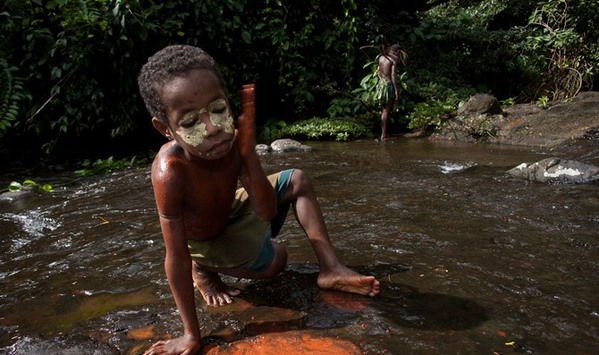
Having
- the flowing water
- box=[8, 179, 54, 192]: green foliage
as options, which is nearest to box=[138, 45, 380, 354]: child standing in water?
the flowing water

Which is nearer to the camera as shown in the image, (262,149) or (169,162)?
(169,162)

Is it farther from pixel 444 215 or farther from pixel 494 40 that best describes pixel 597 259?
pixel 494 40

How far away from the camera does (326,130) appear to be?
8.59 m

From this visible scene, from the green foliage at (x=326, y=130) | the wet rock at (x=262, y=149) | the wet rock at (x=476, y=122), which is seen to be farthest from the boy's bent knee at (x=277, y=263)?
the wet rock at (x=476, y=122)

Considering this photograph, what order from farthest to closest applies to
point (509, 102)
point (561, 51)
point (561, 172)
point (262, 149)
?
1. point (561, 51)
2. point (509, 102)
3. point (262, 149)
4. point (561, 172)

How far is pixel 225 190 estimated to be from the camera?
1982 millimetres

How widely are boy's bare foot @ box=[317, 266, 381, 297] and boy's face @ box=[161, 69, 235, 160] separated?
75 cm

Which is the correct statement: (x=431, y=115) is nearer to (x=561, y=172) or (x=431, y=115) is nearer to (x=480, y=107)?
(x=480, y=107)

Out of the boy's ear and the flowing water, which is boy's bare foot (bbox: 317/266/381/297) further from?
the boy's ear

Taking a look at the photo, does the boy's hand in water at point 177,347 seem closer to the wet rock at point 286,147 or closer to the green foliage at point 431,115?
the wet rock at point 286,147

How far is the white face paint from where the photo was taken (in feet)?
5.58

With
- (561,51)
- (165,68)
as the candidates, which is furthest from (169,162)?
(561,51)

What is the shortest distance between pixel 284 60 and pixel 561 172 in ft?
21.6

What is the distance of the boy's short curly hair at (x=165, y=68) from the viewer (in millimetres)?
1667
